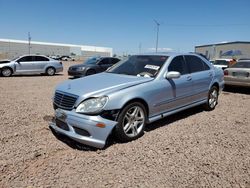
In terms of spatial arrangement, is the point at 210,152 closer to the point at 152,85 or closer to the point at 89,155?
the point at 152,85

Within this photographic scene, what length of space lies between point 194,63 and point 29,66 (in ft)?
40.7

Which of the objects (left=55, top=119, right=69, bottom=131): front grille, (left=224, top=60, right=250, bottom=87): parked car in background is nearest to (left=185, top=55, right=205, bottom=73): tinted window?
(left=55, top=119, right=69, bottom=131): front grille

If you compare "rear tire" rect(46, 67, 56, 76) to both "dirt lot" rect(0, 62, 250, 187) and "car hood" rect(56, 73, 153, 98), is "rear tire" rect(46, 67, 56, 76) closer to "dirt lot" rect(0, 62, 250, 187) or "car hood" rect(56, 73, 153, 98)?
"dirt lot" rect(0, 62, 250, 187)

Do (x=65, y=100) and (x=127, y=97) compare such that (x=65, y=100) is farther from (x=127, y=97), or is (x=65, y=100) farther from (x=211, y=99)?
(x=211, y=99)

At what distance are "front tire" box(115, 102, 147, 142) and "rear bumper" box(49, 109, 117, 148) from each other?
0.21m

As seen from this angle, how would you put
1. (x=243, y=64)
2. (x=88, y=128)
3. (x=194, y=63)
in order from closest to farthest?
(x=88, y=128)
(x=194, y=63)
(x=243, y=64)

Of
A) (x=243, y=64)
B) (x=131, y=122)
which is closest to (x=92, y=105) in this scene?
(x=131, y=122)

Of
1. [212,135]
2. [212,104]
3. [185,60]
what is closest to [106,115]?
[212,135]

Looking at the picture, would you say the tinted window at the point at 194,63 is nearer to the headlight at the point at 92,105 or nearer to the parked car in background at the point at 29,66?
the headlight at the point at 92,105

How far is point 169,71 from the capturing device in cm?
463

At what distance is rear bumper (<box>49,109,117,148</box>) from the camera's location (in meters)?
3.38

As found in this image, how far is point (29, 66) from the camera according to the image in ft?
48.9

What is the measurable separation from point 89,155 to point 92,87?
1.13m

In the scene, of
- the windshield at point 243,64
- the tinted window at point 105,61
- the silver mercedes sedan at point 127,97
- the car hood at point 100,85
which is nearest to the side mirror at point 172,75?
the silver mercedes sedan at point 127,97
